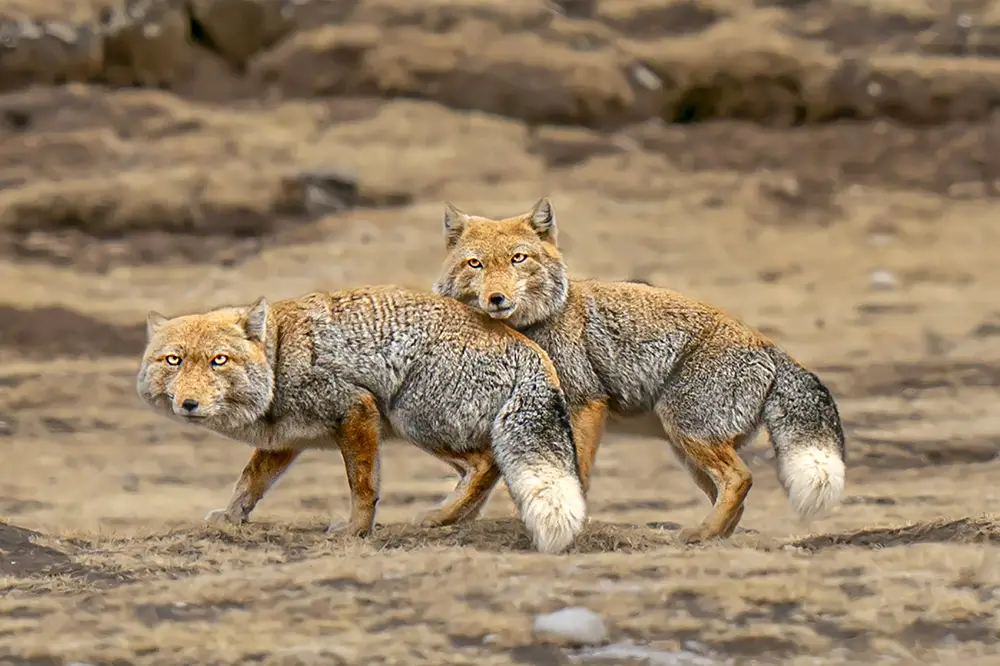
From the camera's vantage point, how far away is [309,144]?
28984 mm

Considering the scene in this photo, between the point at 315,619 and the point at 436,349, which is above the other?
the point at 436,349

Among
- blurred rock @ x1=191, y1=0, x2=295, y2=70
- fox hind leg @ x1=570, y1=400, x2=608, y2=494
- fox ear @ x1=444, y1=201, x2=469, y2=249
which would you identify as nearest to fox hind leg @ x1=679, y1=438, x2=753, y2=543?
fox hind leg @ x1=570, y1=400, x2=608, y2=494

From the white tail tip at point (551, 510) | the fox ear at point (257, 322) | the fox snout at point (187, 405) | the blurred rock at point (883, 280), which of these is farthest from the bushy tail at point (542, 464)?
the blurred rock at point (883, 280)

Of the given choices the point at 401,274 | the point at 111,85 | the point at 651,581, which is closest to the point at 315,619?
the point at 651,581

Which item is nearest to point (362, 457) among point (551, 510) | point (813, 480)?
point (551, 510)

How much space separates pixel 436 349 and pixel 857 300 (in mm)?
15226

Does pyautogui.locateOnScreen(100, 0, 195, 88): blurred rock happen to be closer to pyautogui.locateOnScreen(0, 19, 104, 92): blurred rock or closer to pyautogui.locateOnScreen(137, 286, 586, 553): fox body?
pyautogui.locateOnScreen(0, 19, 104, 92): blurred rock

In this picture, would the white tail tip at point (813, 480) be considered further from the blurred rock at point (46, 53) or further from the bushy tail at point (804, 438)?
the blurred rock at point (46, 53)

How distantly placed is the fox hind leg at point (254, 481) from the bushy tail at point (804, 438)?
3.13 m

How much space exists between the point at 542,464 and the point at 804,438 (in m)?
1.78

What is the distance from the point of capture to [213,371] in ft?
29.9

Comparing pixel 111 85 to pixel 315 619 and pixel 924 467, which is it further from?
pixel 315 619

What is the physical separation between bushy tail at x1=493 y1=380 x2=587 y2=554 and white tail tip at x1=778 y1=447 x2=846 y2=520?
1.32 meters

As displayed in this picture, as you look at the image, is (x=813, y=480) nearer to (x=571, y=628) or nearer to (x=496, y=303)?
(x=496, y=303)
